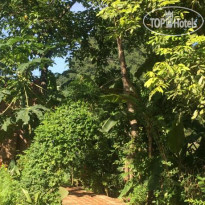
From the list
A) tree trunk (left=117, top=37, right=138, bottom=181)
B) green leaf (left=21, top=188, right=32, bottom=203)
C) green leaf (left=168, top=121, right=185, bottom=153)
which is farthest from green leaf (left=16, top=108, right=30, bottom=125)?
green leaf (left=168, top=121, right=185, bottom=153)

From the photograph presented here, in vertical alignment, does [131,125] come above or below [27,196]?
above

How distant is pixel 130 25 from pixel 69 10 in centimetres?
492

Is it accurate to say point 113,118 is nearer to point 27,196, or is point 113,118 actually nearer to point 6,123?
point 27,196

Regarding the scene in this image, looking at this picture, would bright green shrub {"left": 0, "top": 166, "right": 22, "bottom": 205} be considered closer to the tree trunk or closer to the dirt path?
the dirt path

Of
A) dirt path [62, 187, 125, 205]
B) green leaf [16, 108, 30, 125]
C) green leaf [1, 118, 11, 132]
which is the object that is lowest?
dirt path [62, 187, 125, 205]

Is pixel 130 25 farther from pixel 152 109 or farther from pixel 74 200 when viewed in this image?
pixel 74 200

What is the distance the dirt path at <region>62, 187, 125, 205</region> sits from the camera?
6.84 metres

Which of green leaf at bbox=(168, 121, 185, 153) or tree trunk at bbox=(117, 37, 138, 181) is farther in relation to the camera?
tree trunk at bbox=(117, 37, 138, 181)

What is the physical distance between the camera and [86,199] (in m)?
7.19

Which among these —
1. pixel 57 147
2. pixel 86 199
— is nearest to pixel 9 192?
pixel 57 147

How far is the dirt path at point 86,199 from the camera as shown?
6.84 metres

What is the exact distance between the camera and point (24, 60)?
743cm

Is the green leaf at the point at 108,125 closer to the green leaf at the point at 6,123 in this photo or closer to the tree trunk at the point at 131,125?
the tree trunk at the point at 131,125

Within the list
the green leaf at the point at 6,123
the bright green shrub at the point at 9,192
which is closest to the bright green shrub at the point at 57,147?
the bright green shrub at the point at 9,192
